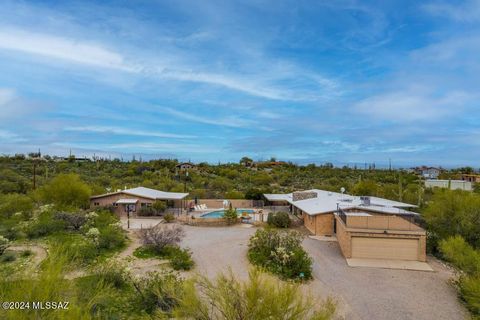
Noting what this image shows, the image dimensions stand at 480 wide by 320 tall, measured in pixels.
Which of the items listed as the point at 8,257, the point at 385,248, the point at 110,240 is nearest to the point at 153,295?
the point at 110,240

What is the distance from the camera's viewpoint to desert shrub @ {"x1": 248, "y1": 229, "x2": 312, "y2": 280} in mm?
13297

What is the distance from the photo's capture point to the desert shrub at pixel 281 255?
1330 cm

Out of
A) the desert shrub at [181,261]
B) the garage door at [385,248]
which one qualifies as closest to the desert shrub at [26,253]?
the desert shrub at [181,261]

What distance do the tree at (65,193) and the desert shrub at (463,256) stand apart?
23.8m

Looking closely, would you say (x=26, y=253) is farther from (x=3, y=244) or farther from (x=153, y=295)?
(x=153, y=295)

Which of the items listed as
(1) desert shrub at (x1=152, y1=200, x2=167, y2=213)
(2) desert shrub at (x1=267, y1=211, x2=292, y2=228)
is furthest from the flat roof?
(2) desert shrub at (x1=267, y1=211, x2=292, y2=228)

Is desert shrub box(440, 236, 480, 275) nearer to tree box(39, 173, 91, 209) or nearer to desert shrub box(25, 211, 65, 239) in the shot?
desert shrub box(25, 211, 65, 239)

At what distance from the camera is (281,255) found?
13984mm

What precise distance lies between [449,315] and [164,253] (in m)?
11.6

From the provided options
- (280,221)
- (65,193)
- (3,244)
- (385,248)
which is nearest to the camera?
(3,244)

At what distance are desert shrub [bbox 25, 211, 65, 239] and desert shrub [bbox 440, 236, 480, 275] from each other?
19416mm

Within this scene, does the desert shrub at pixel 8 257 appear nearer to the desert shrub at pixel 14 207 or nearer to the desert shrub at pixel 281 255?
the desert shrub at pixel 14 207

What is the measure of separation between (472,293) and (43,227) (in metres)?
19.8

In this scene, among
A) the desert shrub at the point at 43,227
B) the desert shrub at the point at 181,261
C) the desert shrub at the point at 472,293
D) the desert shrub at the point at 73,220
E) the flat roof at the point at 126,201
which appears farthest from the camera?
the flat roof at the point at 126,201
